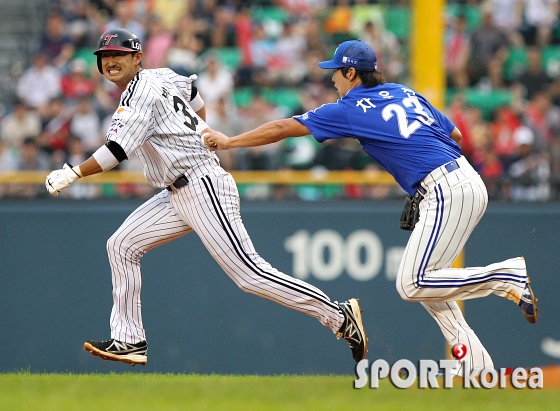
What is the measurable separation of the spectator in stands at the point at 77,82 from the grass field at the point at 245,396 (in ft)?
12.9

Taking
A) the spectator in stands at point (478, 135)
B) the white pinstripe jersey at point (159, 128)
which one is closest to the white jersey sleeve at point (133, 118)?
the white pinstripe jersey at point (159, 128)

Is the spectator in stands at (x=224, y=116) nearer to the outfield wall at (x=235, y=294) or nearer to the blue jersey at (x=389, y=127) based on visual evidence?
the outfield wall at (x=235, y=294)

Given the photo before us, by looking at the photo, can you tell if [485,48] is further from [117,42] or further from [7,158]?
[7,158]

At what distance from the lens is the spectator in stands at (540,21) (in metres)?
10.1

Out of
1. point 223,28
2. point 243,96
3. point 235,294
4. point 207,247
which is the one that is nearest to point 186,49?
point 223,28

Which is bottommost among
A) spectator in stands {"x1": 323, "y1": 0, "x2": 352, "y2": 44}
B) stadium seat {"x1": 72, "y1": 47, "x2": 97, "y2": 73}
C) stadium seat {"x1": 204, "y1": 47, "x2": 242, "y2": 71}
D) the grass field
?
the grass field

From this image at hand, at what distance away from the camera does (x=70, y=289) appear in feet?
28.8

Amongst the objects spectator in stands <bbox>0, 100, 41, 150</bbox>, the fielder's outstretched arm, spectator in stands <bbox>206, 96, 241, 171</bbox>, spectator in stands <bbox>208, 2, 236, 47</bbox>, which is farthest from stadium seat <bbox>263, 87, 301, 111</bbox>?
the fielder's outstretched arm

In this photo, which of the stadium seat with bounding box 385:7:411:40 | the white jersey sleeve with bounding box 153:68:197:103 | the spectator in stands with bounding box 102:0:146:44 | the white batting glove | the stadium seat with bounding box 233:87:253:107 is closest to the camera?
the white batting glove

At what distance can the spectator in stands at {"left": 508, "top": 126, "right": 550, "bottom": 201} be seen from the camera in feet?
28.6

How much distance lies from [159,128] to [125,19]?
189 inches

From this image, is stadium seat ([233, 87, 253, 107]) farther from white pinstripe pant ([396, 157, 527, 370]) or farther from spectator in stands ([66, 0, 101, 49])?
white pinstripe pant ([396, 157, 527, 370])

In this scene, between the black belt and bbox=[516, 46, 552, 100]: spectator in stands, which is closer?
the black belt

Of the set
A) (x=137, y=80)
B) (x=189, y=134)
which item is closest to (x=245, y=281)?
(x=189, y=134)
